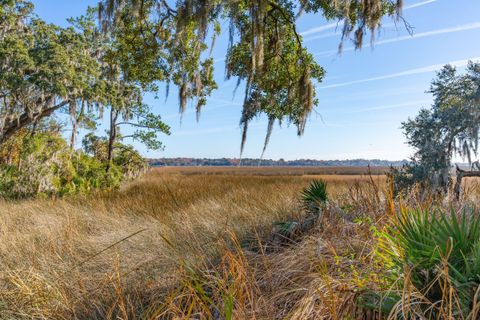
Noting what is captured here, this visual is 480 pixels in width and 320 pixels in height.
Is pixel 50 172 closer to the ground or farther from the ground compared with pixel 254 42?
closer to the ground

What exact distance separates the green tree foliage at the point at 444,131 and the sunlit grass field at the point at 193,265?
580cm

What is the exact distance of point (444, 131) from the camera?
41.5 feet

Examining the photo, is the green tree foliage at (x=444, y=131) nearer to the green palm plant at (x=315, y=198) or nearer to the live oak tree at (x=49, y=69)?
the green palm plant at (x=315, y=198)

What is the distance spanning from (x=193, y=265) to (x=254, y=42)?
5.96 m

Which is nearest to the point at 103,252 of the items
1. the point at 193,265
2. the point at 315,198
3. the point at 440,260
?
the point at 193,265

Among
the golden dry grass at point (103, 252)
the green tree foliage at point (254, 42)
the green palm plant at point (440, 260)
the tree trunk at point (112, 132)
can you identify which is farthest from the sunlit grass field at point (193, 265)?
the tree trunk at point (112, 132)

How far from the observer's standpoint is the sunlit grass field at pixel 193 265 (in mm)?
2893

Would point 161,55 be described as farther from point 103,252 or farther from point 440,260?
point 440,260

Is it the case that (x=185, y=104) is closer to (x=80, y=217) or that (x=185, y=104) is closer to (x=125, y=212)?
(x=125, y=212)

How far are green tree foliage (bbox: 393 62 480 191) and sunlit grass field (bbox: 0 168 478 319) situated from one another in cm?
580

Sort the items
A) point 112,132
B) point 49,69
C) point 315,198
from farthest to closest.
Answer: point 112,132
point 49,69
point 315,198

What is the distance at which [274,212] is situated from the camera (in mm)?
7859

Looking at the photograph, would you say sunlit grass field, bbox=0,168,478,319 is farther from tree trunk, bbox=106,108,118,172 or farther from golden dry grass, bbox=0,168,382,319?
tree trunk, bbox=106,108,118,172

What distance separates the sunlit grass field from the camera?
2.89 meters
